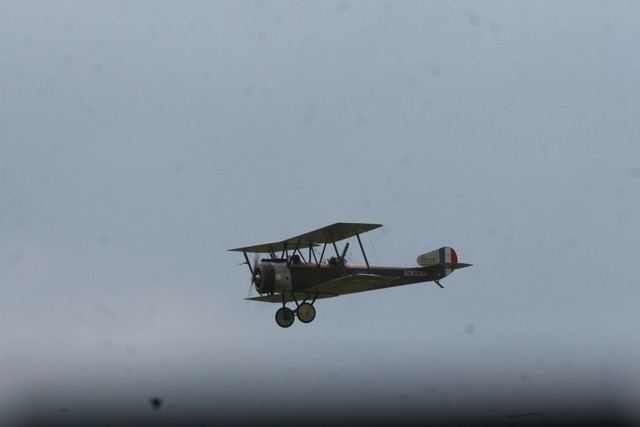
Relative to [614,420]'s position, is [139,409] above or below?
above

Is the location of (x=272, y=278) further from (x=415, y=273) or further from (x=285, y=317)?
(x=415, y=273)

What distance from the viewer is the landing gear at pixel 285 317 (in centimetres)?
5525

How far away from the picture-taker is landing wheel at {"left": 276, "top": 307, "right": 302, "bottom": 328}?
181ft

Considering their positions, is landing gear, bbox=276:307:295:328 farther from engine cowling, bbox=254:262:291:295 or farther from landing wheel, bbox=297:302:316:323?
engine cowling, bbox=254:262:291:295

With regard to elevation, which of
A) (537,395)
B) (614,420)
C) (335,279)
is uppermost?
(335,279)

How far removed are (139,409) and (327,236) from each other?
32.1 feet

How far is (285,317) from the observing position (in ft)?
182

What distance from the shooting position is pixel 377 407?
5075 cm

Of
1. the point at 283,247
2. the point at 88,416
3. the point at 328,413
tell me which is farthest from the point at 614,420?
the point at 88,416

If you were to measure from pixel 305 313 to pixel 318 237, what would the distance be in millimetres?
3165

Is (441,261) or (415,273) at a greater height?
(441,261)

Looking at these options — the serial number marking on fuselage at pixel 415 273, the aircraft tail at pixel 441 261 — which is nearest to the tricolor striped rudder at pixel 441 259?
the aircraft tail at pixel 441 261

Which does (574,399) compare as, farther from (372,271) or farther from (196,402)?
(196,402)

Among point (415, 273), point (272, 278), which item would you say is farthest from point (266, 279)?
point (415, 273)
